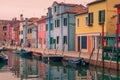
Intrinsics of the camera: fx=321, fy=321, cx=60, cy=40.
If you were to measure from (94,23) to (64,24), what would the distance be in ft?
42.5

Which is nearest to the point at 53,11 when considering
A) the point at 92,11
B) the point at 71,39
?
the point at 71,39

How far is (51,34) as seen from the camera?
66.2m

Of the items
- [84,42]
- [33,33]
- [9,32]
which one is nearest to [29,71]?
[84,42]

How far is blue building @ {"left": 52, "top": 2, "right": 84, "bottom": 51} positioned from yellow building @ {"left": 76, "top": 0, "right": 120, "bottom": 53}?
2690 millimetres

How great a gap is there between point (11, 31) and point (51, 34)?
2369 inches

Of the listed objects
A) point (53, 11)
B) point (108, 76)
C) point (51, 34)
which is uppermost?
point (53, 11)

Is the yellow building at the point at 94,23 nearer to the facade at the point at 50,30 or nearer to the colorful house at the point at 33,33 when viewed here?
the facade at the point at 50,30

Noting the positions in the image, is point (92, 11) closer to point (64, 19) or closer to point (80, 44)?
point (80, 44)

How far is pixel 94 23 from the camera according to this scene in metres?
45.4

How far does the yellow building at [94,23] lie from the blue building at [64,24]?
269 cm

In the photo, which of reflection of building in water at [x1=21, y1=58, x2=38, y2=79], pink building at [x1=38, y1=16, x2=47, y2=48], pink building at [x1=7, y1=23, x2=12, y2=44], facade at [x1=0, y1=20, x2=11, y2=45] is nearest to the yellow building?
reflection of building in water at [x1=21, y1=58, x2=38, y2=79]

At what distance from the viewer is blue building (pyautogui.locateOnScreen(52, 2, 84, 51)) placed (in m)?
55.8

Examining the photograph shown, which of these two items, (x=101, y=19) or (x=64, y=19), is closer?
(x=101, y=19)

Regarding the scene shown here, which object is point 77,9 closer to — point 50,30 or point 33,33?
point 50,30
